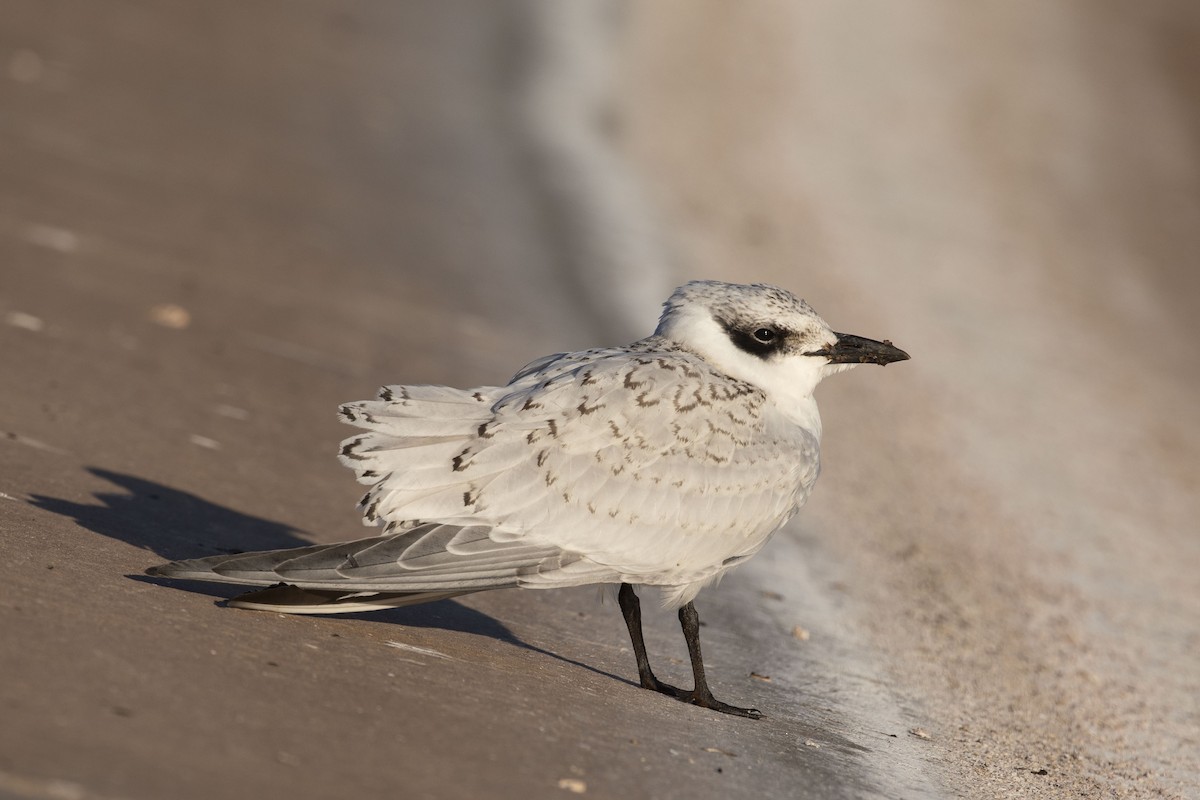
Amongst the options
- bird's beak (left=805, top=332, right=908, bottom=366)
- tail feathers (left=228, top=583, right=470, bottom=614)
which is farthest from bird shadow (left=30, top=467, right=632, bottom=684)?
bird's beak (left=805, top=332, right=908, bottom=366)

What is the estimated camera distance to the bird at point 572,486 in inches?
255

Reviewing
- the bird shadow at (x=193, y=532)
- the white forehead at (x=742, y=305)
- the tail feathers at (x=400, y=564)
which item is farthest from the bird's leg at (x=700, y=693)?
the white forehead at (x=742, y=305)

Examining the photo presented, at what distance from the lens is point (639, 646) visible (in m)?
7.13

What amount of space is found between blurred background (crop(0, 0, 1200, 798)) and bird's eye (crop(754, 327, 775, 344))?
1.61 m

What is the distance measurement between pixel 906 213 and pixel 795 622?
49.1 ft

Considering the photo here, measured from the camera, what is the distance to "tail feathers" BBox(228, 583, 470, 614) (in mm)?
6465

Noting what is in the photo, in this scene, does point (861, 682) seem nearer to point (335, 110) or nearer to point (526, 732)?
point (526, 732)

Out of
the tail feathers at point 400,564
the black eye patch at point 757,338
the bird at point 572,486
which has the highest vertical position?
the black eye patch at point 757,338

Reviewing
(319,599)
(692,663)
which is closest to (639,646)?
(692,663)

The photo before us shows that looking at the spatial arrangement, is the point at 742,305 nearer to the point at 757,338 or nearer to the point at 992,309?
the point at 757,338

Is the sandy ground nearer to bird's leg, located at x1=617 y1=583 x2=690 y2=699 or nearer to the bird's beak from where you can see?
bird's leg, located at x1=617 y1=583 x2=690 y2=699

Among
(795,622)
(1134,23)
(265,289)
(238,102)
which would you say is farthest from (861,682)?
(1134,23)

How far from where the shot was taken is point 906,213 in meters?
22.9

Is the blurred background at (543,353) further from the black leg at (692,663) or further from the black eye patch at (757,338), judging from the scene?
the black eye patch at (757,338)
